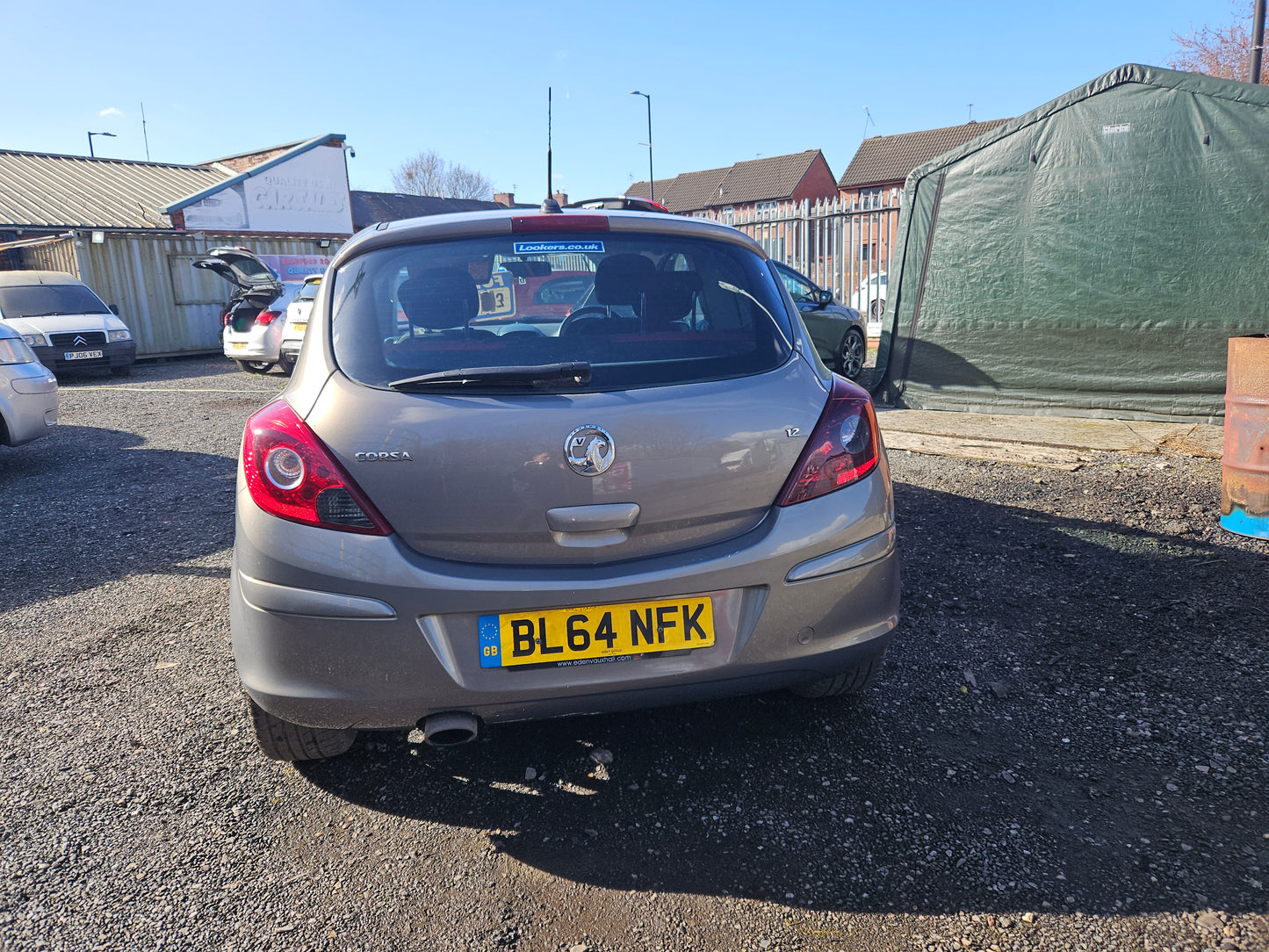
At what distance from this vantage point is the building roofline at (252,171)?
26125mm

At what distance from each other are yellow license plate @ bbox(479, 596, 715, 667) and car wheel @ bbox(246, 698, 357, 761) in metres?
0.62

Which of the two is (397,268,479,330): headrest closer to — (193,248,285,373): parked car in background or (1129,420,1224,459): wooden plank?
(1129,420,1224,459): wooden plank

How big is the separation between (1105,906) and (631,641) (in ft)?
4.15

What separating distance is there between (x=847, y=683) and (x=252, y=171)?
29479 mm

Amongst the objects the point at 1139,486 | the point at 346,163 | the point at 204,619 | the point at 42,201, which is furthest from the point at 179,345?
the point at 1139,486

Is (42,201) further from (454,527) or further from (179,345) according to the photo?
(454,527)

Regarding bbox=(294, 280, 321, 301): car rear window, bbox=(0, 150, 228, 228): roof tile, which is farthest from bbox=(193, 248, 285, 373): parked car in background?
bbox=(0, 150, 228, 228): roof tile

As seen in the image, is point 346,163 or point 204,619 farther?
point 346,163

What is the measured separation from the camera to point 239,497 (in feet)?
8.29

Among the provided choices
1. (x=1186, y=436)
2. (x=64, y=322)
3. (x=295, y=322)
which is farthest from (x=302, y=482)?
(x=64, y=322)

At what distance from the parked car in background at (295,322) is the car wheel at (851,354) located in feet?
25.2

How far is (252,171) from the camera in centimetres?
2794

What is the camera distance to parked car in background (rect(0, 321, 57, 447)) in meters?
7.55

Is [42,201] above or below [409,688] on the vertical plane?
above
